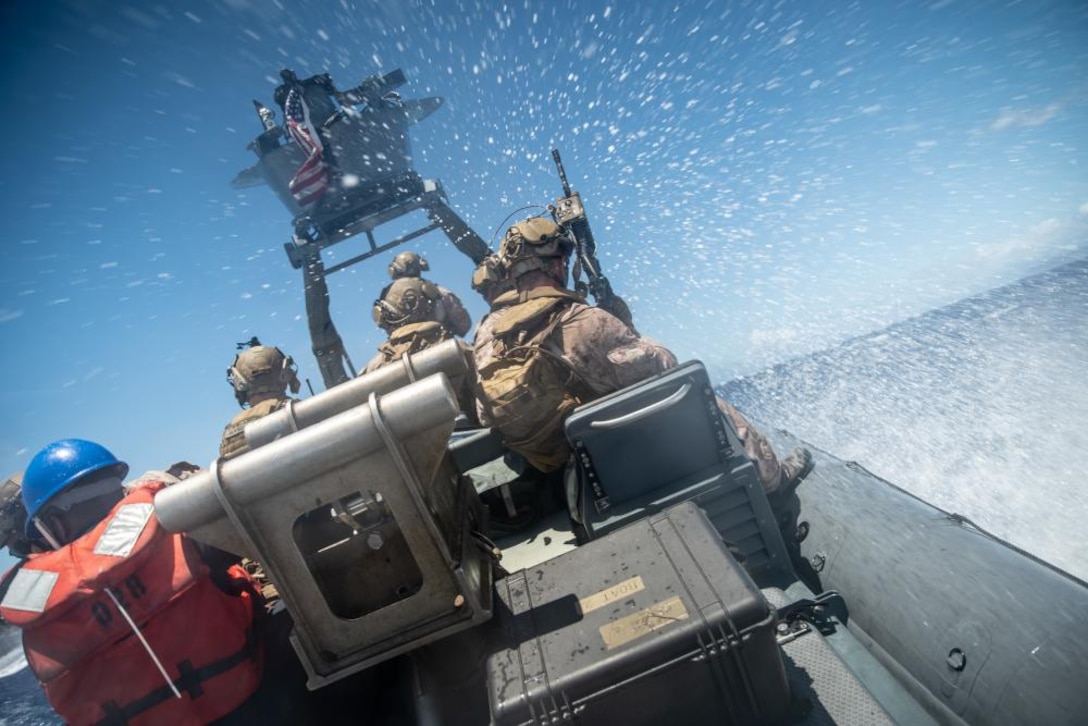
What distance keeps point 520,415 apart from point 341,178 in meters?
8.08

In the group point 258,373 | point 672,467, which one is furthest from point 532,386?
point 258,373

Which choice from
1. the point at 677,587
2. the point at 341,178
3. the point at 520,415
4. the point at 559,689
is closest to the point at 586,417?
the point at 520,415

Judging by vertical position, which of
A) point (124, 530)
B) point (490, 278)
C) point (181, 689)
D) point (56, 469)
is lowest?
point (181, 689)

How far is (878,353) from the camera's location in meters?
89.0

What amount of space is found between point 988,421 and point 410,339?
39.9 meters

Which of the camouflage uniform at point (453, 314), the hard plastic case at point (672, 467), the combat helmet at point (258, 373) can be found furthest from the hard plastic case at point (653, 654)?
the combat helmet at point (258, 373)

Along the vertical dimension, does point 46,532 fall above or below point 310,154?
below

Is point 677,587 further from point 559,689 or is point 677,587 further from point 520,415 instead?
point 520,415

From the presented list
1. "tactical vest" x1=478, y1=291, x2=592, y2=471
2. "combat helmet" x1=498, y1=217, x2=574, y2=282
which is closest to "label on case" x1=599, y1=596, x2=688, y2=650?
"tactical vest" x1=478, y1=291, x2=592, y2=471

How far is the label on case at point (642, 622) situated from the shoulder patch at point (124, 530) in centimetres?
189

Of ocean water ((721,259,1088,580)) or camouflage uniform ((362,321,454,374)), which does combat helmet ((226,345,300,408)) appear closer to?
camouflage uniform ((362,321,454,374))

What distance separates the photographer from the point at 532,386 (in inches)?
136

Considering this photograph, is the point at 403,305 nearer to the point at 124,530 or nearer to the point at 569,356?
the point at 569,356

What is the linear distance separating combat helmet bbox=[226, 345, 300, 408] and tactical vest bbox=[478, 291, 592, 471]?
354cm
